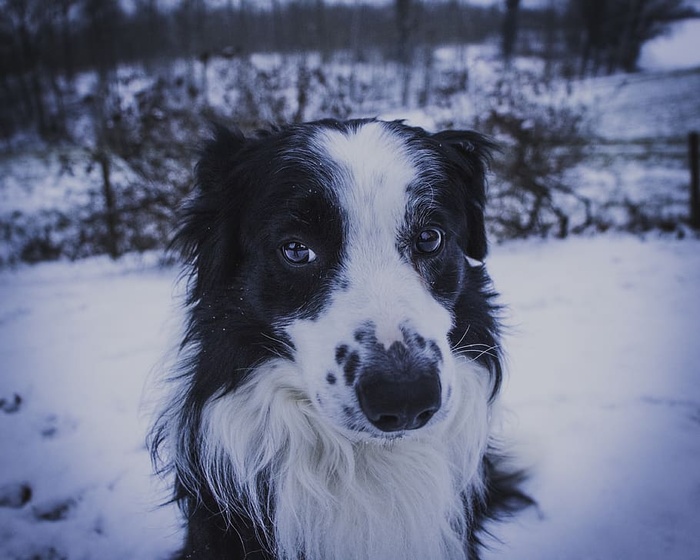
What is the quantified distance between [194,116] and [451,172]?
6223 mm

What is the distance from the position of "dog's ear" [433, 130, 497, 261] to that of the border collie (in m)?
0.02

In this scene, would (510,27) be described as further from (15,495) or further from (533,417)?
(15,495)

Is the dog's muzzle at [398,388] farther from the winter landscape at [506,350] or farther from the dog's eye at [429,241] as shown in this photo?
the winter landscape at [506,350]

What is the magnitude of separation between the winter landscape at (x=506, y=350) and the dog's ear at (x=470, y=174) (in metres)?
0.68

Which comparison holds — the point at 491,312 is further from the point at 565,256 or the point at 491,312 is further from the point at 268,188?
the point at 565,256

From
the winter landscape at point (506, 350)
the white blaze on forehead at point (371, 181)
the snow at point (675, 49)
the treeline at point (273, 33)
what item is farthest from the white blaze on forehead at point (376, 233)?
the snow at point (675, 49)

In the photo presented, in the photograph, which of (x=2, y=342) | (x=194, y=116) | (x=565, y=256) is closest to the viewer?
(x=2, y=342)

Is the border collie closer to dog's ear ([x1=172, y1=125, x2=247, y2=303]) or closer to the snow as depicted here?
dog's ear ([x1=172, y1=125, x2=247, y2=303])

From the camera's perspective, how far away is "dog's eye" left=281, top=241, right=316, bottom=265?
177 centimetres

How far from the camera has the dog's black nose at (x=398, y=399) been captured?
137 cm

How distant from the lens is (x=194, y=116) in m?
7.14

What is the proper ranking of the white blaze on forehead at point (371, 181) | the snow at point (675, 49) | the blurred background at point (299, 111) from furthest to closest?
the snow at point (675, 49) < the blurred background at point (299, 111) < the white blaze on forehead at point (371, 181)

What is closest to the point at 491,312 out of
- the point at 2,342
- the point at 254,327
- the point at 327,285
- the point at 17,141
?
the point at 327,285

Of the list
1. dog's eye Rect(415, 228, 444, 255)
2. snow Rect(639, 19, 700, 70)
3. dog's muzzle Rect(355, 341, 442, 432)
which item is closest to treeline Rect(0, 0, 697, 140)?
snow Rect(639, 19, 700, 70)
